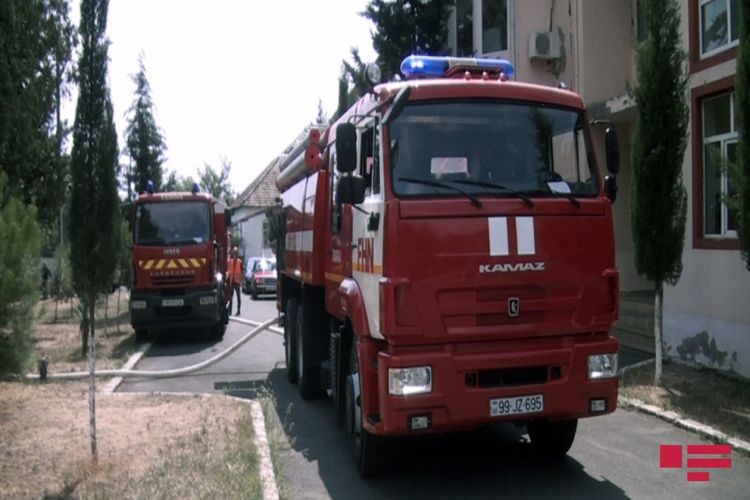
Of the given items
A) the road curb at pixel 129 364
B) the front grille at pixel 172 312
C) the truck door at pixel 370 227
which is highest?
the truck door at pixel 370 227

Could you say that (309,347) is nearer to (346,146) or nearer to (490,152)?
(346,146)

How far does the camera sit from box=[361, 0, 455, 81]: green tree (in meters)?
16.1

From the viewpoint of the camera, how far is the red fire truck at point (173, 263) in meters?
15.2

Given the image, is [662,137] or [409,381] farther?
[662,137]

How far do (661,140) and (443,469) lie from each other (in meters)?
5.27

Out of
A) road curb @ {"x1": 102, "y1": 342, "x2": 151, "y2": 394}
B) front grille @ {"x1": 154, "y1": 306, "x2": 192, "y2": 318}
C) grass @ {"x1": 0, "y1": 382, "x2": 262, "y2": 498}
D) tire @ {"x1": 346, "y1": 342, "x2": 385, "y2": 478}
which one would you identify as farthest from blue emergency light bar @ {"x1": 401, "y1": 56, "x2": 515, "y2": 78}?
front grille @ {"x1": 154, "y1": 306, "x2": 192, "y2": 318}

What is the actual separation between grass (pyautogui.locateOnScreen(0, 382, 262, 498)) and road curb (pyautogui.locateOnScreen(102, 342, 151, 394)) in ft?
2.27

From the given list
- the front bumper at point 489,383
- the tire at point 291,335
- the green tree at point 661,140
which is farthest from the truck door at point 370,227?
the green tree at point 661,140

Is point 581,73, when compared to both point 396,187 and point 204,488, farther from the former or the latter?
point 204,488

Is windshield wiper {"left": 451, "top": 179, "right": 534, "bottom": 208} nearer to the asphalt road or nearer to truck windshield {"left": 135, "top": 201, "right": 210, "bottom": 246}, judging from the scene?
the asphalt road

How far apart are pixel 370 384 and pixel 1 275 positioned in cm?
462

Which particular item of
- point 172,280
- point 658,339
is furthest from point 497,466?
point 172,280

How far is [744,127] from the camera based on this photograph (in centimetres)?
766

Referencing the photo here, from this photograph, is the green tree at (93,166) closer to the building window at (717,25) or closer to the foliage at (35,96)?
the foliage at (35,96)
